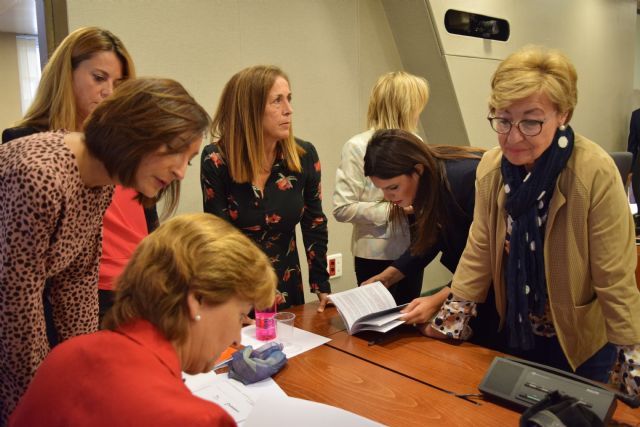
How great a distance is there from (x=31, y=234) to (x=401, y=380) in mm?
895

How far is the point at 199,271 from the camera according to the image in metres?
0.82

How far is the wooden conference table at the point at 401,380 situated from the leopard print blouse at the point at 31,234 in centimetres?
57

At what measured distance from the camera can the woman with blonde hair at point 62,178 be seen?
1039 millimetres

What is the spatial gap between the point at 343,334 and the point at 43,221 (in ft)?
2.93

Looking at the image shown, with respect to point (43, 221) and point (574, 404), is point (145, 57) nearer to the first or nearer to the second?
point (43, 221)

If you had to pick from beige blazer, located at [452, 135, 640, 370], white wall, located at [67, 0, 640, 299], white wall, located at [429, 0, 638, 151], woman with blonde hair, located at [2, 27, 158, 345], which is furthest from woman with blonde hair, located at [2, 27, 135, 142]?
white wall, located at [429, 0, 638, 151]

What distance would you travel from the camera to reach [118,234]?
64.4 inches

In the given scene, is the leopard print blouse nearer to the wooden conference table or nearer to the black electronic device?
the wooden conference table

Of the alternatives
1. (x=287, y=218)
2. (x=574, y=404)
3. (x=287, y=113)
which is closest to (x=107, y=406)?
(x=574, y=404)

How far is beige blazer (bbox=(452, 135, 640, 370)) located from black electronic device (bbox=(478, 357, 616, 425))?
20 centimetres

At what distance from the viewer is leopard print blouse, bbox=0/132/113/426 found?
103 cm

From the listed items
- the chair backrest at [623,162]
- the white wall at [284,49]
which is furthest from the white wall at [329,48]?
the chair backrest at [623,162]

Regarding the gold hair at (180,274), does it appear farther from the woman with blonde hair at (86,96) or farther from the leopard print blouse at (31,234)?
the woman with blonde hair at (86,96)

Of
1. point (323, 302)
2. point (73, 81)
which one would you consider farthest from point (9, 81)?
point (323, 302)
